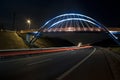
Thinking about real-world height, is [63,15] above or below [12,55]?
above

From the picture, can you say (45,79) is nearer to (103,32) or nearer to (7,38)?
(7,38)

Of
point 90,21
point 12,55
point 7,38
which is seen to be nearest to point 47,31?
point 90,21

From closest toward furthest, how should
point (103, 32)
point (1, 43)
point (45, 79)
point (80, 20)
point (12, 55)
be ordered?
1. point (45, 79)
2. point (12, 55)
3. point (1, 43)
4. point (103, 32)
5. point (80, 20)

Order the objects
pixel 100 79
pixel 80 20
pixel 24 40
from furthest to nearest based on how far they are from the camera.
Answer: pixel 80 20, pixel 24 40, pixel 100 79

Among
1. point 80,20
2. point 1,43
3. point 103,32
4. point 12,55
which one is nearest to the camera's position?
point 12,55

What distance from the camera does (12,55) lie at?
30.8 meters

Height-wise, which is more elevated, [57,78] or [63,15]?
[63,15]

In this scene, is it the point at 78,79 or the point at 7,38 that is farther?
the point at 7,38

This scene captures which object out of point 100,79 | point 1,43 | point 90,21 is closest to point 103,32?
point 90,21

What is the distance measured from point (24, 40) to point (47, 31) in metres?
22.7

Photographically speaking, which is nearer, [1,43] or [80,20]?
[1,43]

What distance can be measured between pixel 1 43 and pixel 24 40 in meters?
18.2

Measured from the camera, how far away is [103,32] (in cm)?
11025

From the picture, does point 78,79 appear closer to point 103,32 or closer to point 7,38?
point 7,38
